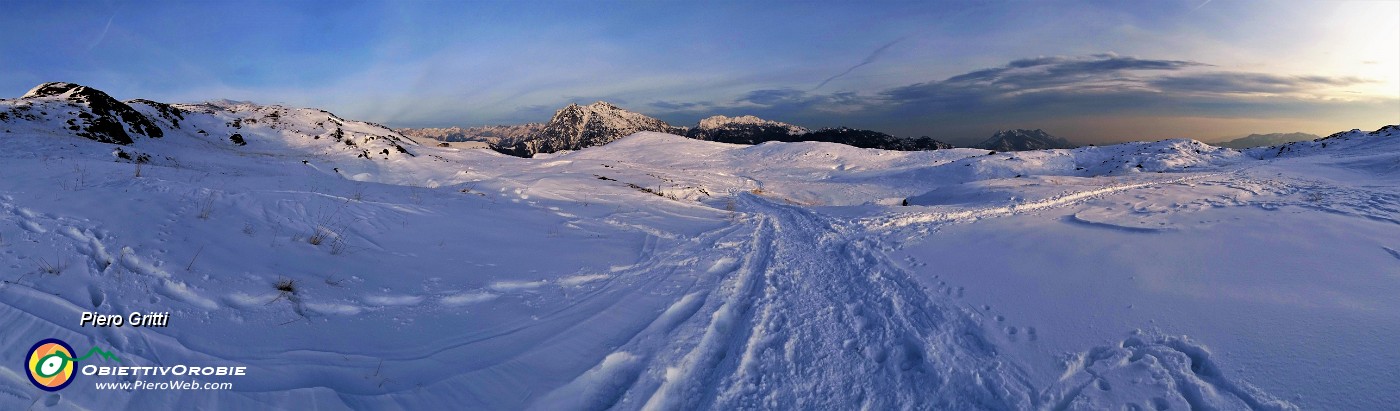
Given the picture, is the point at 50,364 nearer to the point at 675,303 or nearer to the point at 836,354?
the point at 675,303

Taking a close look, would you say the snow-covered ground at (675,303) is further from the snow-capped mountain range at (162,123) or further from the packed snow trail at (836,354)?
the snow-capped mountain range at (162,123)

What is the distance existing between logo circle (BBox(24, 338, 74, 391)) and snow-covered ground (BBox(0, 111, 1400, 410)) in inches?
2.8

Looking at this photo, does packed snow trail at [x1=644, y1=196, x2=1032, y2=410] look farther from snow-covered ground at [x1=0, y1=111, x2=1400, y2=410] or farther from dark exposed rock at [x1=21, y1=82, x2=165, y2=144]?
dark exposed rock at [x1=21, y1=82, x2=165, y2=144]

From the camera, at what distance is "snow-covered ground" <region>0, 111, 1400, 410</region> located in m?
3.73

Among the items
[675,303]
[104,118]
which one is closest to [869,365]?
[675,303]

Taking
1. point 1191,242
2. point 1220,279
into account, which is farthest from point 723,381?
point 1191,242

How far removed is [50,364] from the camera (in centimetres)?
310

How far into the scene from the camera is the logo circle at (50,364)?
295 centimetres

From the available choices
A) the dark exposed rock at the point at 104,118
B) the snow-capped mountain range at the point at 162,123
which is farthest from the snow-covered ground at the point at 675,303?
the dark exposed rock at the point at 104,118

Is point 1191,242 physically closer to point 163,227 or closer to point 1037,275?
point 1037,275

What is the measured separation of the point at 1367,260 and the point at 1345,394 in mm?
4756

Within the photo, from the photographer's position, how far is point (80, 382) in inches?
120

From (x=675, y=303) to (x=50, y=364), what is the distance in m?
4.96

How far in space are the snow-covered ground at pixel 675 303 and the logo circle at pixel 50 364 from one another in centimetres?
7
